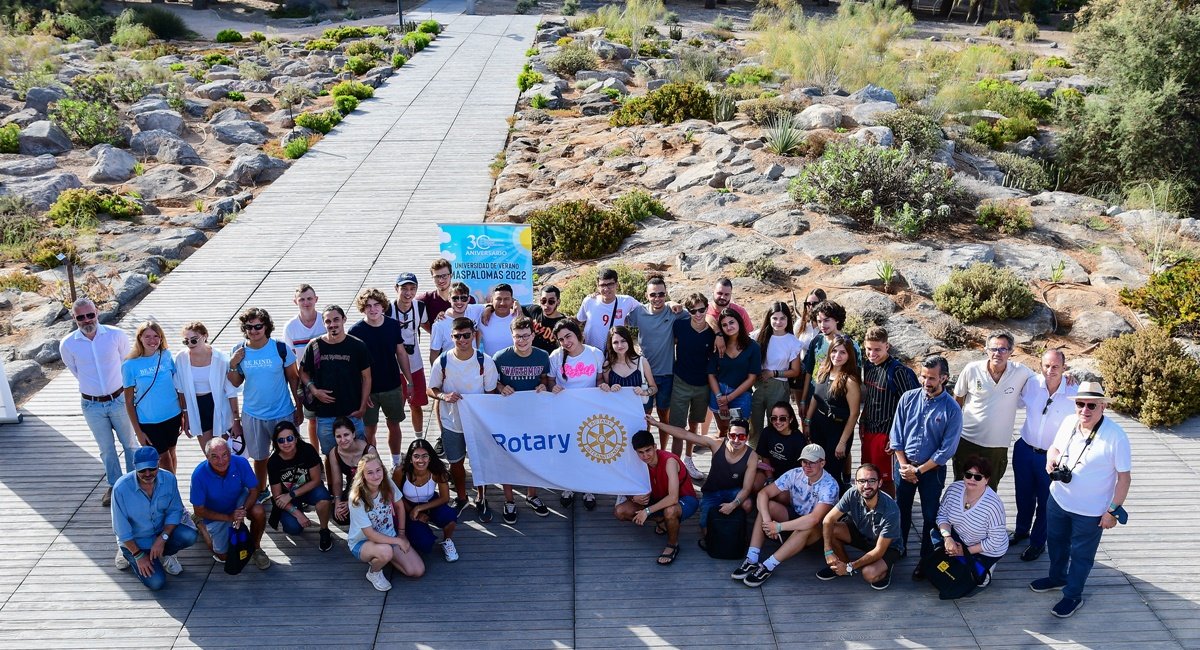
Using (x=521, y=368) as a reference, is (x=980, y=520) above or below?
below

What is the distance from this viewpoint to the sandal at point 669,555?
8094 millimetres

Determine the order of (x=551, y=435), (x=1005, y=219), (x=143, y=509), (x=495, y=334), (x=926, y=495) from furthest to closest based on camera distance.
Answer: (x=1005, y=219) < (x=495, y=334) < (x=551, y=435) < (x=926, y=495) < (x=143, y=509)

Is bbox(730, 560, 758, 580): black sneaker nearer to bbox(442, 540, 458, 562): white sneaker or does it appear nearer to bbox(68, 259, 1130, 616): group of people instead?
bbox(68, 259, 1130, 616): group of people

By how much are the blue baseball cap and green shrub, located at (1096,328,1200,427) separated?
10.00 meters

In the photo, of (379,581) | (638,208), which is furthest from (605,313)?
(638,208)

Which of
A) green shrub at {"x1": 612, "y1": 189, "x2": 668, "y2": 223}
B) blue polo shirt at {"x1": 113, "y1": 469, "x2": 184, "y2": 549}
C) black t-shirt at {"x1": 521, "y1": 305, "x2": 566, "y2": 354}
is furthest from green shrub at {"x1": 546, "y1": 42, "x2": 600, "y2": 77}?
blue polo shirt at {"x1": 113, "y1": 469, "x2": 184, "y2": 549}

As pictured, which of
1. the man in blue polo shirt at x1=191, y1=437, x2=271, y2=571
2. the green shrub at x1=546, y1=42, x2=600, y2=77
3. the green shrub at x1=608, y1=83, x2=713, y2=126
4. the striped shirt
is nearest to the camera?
the striped shirt

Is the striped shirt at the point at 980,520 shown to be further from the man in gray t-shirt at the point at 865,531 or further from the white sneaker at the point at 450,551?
the white sneaker at the point at 450,551

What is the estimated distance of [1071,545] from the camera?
7.36 meters

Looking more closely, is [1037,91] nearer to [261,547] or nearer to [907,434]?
[907,434]

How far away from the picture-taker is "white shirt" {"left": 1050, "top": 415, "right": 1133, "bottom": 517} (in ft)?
23.0

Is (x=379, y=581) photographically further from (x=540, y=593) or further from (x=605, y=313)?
(x=605, y=313)

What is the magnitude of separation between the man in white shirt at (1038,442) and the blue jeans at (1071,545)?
0.47 meters

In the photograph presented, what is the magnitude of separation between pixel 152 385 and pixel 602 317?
168 inches
